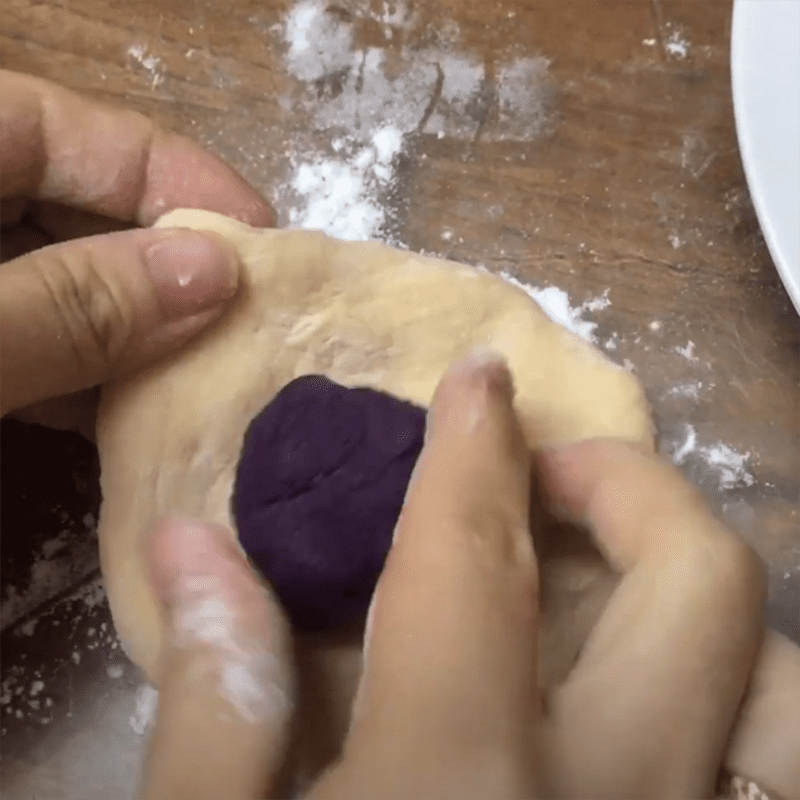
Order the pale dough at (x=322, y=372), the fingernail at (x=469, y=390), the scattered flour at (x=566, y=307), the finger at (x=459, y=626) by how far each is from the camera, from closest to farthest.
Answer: the finger at (x=459, y=626), the fingernail at (x=469, y=390), the pale dough at (x=322, y=372), the scattered flour at (x=566, y=307)

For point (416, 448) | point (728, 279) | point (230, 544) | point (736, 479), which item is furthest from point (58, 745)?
point (728, 279)

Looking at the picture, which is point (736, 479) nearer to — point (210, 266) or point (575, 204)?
point (575, 204)

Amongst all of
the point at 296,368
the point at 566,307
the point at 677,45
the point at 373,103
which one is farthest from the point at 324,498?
the point at 677,45

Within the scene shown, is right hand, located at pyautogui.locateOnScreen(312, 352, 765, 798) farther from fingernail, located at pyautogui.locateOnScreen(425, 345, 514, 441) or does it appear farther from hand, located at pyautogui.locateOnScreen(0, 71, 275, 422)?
hand, located at pyautogui.locateOnScreen(0, 71, 275, 422)

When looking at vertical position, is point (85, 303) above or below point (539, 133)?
below

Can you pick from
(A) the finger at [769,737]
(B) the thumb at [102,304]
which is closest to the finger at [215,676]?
(B) the thumb at [102,304]

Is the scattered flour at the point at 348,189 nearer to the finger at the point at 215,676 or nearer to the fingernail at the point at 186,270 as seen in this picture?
the fingernail at the point at 186,270

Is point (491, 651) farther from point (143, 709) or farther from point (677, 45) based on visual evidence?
point (677, 45)
